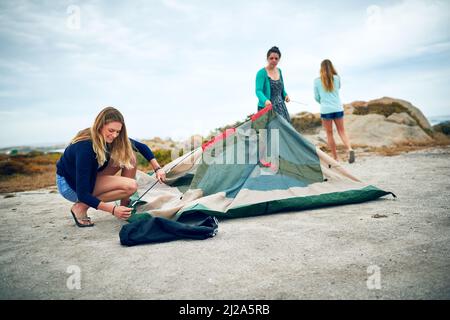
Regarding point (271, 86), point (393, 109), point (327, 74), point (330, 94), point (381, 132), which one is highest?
point (393, 109)

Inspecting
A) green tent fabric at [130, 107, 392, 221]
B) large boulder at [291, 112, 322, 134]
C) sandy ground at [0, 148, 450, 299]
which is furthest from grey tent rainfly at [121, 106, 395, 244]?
large boulder at [291, 112, 322, 134]

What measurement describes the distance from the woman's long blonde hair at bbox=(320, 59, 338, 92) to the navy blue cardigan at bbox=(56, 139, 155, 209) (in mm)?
4886

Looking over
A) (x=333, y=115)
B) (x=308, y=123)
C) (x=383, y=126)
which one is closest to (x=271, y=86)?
(x=333, y=115)

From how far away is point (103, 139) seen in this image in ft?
10.8

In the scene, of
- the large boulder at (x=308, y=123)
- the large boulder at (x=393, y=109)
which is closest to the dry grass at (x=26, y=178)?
the large boulder at (x=308, y=123)

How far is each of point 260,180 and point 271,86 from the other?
1.77 m

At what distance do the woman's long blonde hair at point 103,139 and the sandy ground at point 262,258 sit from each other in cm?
71

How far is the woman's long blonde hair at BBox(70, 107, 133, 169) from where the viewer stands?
3232 mm

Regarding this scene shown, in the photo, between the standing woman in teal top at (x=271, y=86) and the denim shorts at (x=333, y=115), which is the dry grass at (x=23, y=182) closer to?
the standing woman in teal top at (x=271, y=86)

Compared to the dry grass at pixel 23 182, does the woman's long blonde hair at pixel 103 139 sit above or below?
above

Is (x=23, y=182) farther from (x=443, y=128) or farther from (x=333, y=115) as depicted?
(x=443, y=128)

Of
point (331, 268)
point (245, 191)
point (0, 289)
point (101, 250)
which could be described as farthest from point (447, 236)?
point (0, 289)

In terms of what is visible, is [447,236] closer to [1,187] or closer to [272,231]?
[272,231]

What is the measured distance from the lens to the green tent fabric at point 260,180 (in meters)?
3.63
